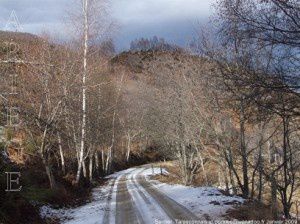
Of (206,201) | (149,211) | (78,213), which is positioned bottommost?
(78,213)

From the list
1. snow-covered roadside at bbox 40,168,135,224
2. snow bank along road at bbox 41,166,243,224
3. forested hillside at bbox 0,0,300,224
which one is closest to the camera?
forested hillside at bbox 0,0,300,224

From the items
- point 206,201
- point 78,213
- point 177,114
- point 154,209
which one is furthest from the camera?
point 177,114

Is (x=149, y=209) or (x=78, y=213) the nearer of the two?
(x=149, y=209)

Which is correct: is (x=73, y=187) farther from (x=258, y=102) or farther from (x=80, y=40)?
(x=258, y=102)

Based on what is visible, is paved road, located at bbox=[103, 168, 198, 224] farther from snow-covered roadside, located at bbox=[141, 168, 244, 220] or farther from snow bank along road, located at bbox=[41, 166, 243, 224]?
snow-covered roadside, located at bbox=[141, 168, 244, 220]

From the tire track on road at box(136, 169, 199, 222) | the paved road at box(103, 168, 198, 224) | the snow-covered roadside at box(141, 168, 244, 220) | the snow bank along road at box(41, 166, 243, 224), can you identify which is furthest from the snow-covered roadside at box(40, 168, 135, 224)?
the snow-covered roadside at box(141, 168, 244, 220)

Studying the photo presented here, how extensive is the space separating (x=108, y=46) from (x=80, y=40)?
1963 mm

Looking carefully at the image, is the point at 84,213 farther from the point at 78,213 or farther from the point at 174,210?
the point at 174,210

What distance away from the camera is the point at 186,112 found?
100 ft

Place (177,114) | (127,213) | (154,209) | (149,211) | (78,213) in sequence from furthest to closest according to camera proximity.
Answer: (177,114)
(78,213)
(154,209)
(149,211)
(127,213)

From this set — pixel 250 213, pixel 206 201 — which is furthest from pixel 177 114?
pixel 250 213

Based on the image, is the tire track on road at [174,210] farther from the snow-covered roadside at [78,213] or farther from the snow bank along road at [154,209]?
the snow-covered roadside at [78,213]

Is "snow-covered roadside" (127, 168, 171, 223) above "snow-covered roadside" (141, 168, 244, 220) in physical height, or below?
below

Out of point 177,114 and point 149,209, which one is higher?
point 177,114
